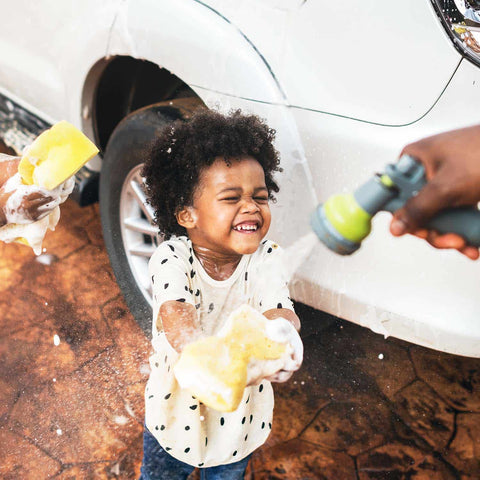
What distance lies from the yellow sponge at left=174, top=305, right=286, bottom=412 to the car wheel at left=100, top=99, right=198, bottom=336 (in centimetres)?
110

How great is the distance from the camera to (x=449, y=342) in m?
1.50

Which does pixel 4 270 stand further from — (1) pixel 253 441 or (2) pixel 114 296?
(1) pixel 253 441

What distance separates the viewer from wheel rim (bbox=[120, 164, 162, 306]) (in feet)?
7.38

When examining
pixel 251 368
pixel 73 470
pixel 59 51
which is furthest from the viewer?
pixel 59 51

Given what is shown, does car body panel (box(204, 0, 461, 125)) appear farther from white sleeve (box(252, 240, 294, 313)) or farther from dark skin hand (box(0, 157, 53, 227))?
dark skin hand (box(0, 157, 53, 227))

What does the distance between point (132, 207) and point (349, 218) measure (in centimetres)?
149

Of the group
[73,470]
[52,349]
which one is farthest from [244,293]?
[52,349]

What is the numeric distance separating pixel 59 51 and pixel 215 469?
6.43ft

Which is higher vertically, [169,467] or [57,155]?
[57,155]

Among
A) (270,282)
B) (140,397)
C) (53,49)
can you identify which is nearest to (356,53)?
(270,282)

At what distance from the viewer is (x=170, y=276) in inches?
52.9

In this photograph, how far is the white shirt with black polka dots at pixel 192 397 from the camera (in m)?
1.42

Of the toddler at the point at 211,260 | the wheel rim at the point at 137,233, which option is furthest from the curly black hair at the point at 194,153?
the wheel rim at the point at 137,233

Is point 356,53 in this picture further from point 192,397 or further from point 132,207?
point 132,207
